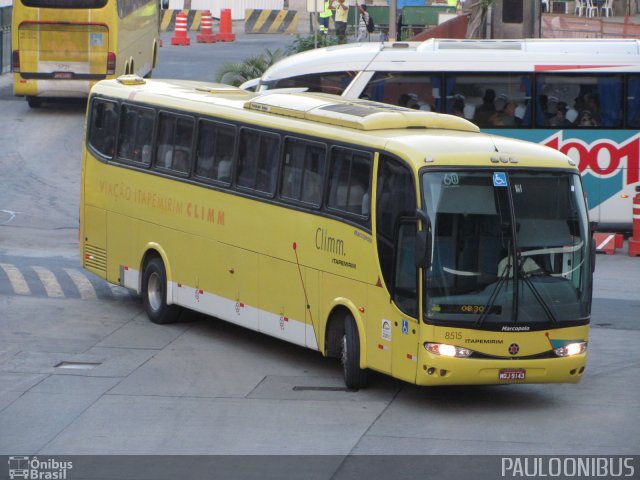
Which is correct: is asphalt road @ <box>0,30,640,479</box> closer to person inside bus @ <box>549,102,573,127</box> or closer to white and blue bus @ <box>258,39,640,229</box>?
white and blue bus @ <box>258,39,640,229</box>

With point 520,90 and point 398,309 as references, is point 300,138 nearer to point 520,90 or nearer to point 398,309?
point 398,309

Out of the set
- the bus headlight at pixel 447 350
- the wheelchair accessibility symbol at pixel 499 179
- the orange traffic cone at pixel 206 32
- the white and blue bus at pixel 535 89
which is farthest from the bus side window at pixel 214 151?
the orange traffic cone at pixel 206 32

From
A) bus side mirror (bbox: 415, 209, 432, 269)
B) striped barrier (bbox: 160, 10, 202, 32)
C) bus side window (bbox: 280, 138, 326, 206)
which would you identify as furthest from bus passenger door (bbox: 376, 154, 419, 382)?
striped barrier (bbox: 160, 10, 202, 32)

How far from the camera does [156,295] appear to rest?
1848 centimetres

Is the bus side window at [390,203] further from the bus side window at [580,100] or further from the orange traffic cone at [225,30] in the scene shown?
the orange traffic cone at [225,30]

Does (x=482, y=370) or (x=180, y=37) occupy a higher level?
(x=180, y=37)

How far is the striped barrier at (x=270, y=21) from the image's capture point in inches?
2292

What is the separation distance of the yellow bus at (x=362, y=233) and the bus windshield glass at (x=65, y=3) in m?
14.2

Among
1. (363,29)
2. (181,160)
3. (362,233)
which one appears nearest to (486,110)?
(181,160)

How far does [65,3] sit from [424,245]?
2127cm

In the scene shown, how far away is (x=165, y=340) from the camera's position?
17.3m

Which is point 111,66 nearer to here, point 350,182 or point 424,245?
point 350,182

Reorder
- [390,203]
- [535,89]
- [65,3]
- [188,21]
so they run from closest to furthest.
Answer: [390,203]
[535,89]
[65,3]
[188,21]

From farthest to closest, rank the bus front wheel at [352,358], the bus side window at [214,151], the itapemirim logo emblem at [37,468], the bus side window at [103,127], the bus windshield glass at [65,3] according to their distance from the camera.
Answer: the bus windshield glass at [65,3]
the bus side window at [103,127]
the bus side window at [214,151]
the bus front wheel at [352,358]
the itapemirim logo emblem at [37,468]
